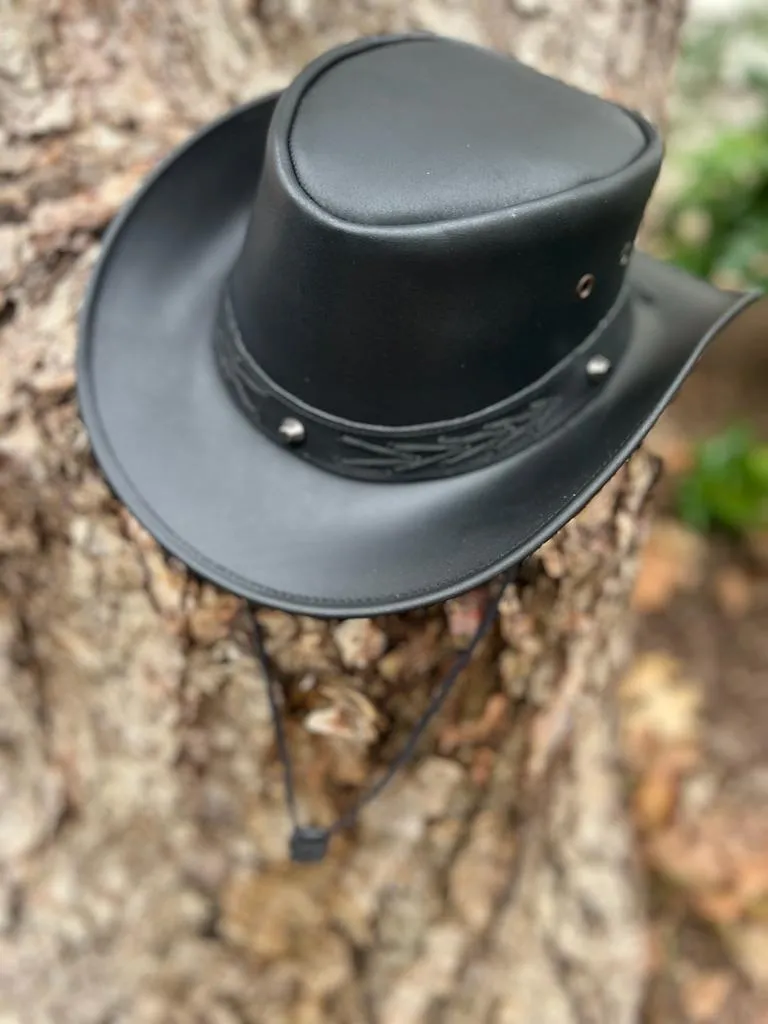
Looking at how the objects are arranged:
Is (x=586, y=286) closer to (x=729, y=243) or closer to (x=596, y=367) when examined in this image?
(x=596, y=367)

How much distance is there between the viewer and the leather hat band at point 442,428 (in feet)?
3.40

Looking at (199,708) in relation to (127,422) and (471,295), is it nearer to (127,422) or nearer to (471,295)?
(127,422)

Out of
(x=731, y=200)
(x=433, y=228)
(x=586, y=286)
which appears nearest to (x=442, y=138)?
(x=433, y=228)

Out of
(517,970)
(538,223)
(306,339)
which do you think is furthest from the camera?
(517,970)

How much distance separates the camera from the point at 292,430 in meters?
1.09

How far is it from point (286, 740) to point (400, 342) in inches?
28.3

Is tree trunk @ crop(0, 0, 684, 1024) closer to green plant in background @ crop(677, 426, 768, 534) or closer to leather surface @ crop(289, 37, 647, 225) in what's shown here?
leather surface @ crop(289, 37, 647, 225)

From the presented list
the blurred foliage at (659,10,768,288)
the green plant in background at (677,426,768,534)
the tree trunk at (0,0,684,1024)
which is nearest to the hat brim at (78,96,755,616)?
the tree trunk at (0,0,684,1024)

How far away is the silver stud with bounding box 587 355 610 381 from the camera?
1.06 meters

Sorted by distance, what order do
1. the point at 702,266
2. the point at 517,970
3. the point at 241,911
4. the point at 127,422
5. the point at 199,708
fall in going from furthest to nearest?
the point at 702,266
the point at 517,970
the point at 241,911
the point at 199,708
the point at 127,422

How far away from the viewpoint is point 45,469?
129 cm

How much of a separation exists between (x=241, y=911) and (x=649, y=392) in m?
1.25

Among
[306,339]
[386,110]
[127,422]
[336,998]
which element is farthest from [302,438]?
[336,998]

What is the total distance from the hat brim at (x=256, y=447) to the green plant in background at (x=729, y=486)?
4.40 feet
